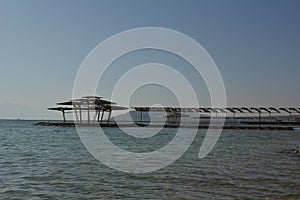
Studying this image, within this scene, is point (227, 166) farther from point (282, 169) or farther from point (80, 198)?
point (80, 198)

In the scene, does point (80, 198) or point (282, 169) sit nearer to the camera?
point (80, 198)

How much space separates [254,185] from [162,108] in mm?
86759

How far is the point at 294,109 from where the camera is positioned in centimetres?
9262

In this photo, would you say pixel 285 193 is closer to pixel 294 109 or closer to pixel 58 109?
pixel 58 109

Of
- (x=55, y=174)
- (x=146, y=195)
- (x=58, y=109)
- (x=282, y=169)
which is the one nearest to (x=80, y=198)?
(x=146, y=195)

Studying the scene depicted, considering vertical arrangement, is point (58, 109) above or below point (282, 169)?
above

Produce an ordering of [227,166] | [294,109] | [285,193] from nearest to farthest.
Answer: [285,193]
[227,166]
[294,109]

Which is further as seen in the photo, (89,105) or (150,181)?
(89,105)

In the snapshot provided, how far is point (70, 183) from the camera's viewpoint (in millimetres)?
11109

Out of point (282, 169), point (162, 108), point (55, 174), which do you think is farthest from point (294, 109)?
point (55, 174)

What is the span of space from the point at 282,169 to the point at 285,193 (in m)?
4.98

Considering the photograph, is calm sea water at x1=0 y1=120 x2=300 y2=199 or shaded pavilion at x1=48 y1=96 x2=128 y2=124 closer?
calm sea water at x1=0 y1=120 x2=300 y2=199

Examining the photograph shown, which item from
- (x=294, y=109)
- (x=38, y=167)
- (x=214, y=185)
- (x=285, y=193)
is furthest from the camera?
(x=294, y=109)

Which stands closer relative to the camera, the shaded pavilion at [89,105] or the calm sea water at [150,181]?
the calm sea water at [150,181]
